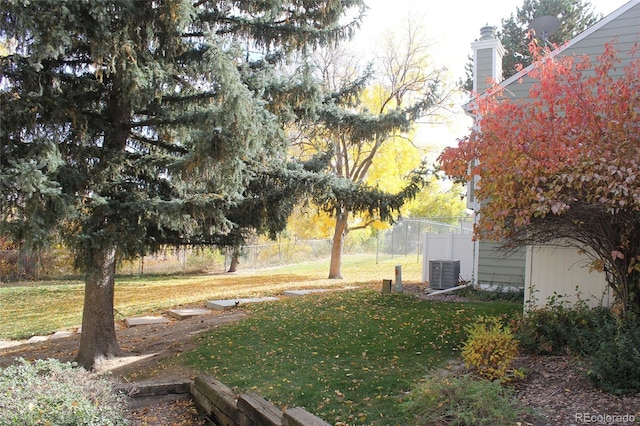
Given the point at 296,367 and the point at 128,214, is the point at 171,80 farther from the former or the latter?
the point at 296,367

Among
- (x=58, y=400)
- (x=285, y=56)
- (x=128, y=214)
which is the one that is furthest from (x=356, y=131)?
(x=58, y=400)

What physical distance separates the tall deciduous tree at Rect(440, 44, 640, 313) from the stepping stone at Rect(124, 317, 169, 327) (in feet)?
22.7

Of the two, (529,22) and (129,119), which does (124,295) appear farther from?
(529,22)

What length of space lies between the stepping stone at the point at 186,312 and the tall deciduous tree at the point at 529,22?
59.4 feet

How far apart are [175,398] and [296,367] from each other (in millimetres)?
1500

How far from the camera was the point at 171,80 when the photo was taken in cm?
663

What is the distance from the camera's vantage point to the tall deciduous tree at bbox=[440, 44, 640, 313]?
15.2 feet

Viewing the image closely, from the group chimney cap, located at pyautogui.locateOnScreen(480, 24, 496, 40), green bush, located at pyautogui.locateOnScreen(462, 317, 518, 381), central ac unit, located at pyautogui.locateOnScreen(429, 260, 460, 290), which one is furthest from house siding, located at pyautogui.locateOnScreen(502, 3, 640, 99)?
green bush, located at pyautogui.locateOnScreen(462, 317, 518, 381)

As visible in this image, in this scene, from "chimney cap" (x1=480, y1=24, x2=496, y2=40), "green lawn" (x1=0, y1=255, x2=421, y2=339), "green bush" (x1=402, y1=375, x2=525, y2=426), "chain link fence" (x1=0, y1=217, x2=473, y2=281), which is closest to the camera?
"green bush" (x1=402, y1=375, x2=525, y2=426)

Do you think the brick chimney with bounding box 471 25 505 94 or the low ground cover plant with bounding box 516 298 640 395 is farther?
the brick chimney with bounding box 471 25 505 94

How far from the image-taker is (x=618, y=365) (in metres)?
4.05

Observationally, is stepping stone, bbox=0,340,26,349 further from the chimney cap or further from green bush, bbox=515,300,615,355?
the chimney cap

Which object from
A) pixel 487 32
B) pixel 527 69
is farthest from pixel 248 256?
pixel 527 69

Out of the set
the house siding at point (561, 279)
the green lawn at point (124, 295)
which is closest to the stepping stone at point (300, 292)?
the green lawn at point (124, 295)
